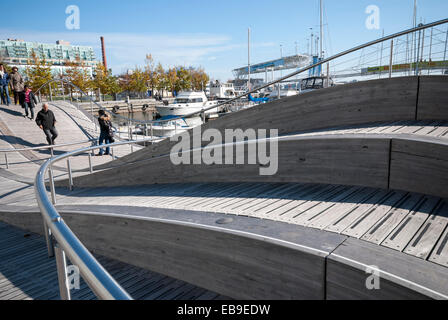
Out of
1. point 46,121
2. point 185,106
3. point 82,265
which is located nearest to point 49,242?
point 82,265

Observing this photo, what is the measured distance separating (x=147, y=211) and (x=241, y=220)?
4.99ft

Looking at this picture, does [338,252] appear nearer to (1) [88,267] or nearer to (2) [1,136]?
(1) [88,267]

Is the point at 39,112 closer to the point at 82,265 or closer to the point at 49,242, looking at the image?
the point at 49,242

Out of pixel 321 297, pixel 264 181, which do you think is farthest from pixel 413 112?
pixel 321 297

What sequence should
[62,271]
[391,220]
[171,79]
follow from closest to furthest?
[62,271], [391,220], [171,79]

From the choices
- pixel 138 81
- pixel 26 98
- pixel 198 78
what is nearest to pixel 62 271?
pixel 26 98

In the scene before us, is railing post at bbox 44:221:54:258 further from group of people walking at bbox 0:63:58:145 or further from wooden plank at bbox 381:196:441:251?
group of people walking at bbox 0:63:58:145

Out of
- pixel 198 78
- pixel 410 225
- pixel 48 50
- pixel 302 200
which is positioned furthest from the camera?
pixel 48 50

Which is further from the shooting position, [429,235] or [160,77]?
[160,77]

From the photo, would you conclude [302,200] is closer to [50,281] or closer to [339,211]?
[339,211]

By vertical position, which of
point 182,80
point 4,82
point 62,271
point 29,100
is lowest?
point 62,271

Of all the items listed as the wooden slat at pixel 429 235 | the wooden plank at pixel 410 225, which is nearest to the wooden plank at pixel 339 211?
the wooden plank at pixel 410 225

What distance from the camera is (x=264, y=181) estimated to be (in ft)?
17.5

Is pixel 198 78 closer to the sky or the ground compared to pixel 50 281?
Result: closer to the sky
